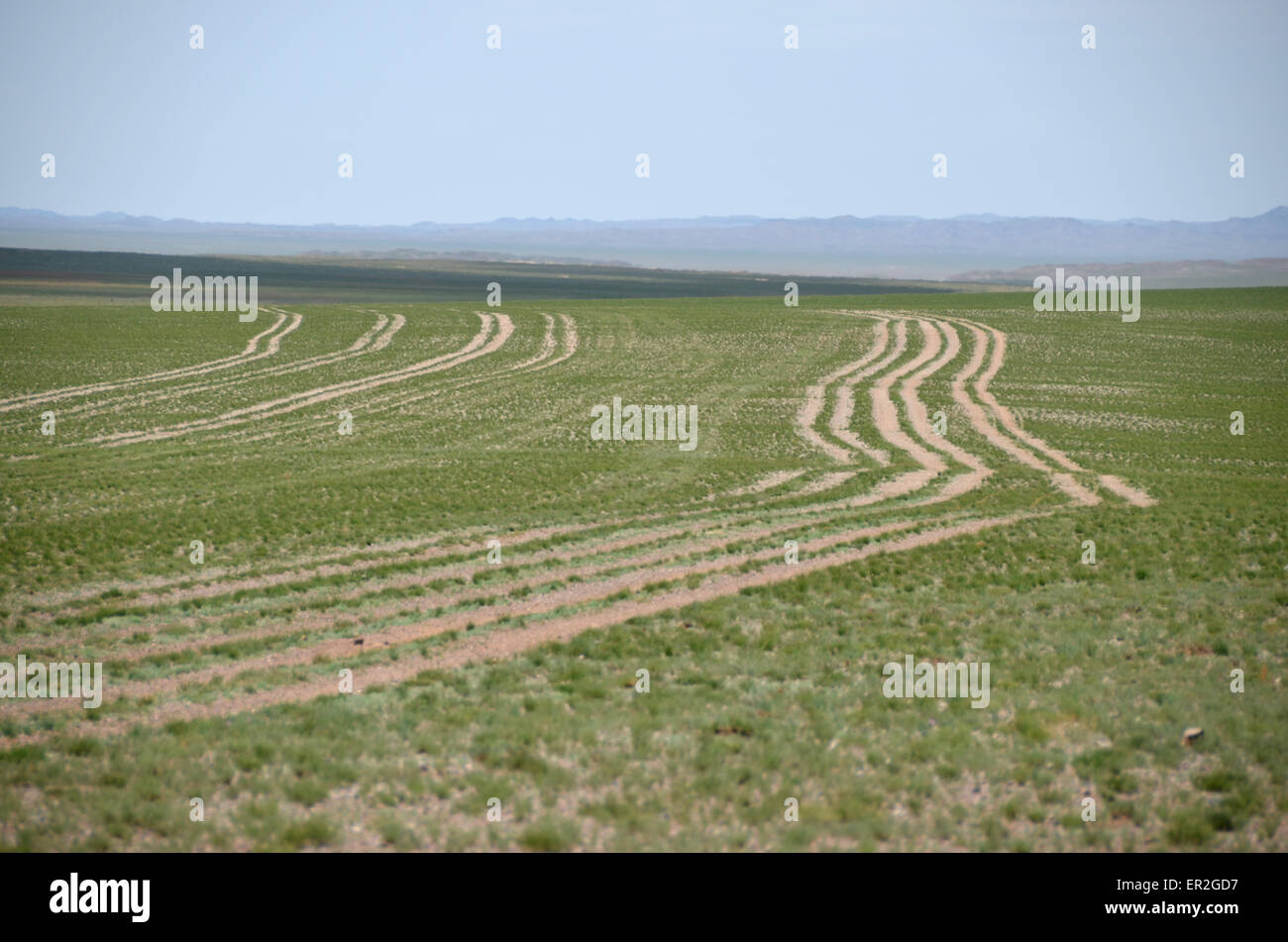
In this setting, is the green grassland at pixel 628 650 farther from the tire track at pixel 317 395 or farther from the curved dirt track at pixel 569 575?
the tire track at pixel 317 395

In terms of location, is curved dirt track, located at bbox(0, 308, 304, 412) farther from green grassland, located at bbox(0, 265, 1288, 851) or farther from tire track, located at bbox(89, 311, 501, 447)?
tire track, located at bbox(89, 311, 501, 447)

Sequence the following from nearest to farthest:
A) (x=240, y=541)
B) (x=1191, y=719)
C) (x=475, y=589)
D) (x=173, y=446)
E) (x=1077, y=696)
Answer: (x=1191, y=719)
(x=1077, y=696)
(x=475, y=589)
(x=240, y=541)
(x=173, y=446)

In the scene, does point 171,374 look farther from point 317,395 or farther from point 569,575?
point 569,575

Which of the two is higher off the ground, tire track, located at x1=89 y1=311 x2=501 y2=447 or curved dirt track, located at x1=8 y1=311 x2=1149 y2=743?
tire track, located at x1=89 y1=311 x2=501 y2=447

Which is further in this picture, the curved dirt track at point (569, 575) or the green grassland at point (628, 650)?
the curved dirt track at point (569, 575)

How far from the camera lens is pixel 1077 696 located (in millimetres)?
14195

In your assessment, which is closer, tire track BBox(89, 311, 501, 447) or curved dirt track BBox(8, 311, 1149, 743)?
curved dirt track BBox(8, 311, 1149, 743)

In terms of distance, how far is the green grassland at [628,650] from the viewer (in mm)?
10844

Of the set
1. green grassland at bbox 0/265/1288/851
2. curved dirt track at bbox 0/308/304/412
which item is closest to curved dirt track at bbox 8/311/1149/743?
green grassland at bbox 0/265/1288/851

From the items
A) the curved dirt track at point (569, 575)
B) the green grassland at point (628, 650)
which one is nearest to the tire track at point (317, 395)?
the green grassland at point (628, 650)

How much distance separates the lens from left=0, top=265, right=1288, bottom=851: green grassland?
1084 centimetres

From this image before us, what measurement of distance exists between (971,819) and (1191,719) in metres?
4.60
